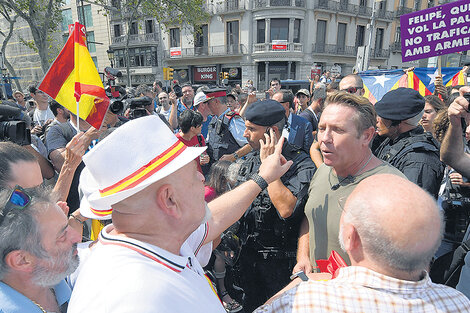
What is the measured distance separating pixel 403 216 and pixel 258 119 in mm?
1637

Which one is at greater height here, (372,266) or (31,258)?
(372,266)

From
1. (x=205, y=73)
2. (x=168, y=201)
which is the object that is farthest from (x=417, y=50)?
(x=205, y=73)

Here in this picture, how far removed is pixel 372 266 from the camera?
39.8 inches

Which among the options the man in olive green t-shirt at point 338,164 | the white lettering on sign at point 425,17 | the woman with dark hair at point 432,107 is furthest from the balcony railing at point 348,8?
the man in olive green t-shirt at point 338,164

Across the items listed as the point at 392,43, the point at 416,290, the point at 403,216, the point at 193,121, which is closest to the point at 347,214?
the point at 403,216

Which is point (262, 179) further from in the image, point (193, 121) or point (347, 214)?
point (193, 121)

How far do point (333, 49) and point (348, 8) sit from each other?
15.9 feet

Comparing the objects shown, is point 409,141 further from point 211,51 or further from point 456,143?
point 211,51

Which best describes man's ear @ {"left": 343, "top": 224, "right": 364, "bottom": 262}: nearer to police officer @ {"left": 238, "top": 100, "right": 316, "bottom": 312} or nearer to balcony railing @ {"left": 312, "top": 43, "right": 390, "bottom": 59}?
police officer @ {"left": 238, "top": 100, "right": 316, "bottom": 312}

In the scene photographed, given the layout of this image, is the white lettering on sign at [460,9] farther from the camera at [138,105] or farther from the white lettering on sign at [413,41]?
the camera at [138,105]

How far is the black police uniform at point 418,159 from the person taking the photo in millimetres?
2176

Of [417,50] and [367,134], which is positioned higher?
[417,50]

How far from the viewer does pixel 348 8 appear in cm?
3053

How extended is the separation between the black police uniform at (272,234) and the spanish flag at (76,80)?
5.82 ft
